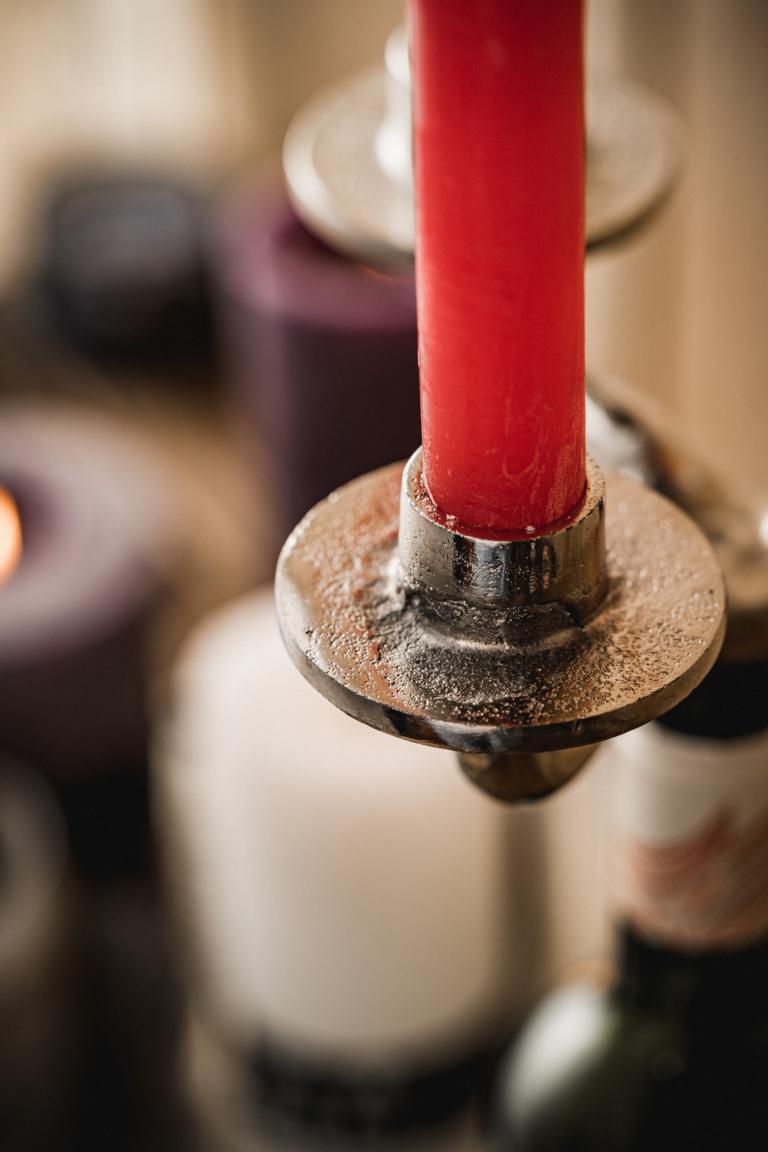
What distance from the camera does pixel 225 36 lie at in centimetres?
102

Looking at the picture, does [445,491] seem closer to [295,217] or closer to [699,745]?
[699,745]

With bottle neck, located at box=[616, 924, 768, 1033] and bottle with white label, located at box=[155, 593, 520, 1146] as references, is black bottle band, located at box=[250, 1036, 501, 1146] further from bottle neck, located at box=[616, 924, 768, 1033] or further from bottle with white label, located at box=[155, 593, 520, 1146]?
bottle neck, located at box=[616, 924, 768, 1033]

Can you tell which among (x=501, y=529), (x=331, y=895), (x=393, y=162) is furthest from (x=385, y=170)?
(x=331, y=895)

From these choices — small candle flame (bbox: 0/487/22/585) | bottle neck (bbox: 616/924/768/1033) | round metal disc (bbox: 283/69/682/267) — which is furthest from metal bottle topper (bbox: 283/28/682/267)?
small candle flame (bbox: 0/487/22/585)

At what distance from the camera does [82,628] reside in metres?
0.53

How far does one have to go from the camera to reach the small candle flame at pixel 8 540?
1.63 feet

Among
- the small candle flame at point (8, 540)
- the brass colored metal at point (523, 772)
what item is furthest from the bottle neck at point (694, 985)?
the small candle flame at point (8, 540)

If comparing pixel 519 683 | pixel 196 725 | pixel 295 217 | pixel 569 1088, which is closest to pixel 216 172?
pixel 295 217

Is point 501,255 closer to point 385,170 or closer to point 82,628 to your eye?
point 385,170

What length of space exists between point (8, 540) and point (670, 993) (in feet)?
0.93

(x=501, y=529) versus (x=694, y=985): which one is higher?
(x=501, y=529)

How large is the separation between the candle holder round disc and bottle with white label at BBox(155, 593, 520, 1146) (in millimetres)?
232

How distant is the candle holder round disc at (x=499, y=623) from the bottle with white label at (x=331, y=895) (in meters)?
0.23

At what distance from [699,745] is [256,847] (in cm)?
19
